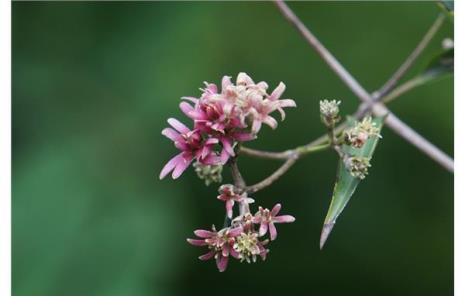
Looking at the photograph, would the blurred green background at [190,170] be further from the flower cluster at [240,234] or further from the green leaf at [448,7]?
the flower cluster at [240,234]

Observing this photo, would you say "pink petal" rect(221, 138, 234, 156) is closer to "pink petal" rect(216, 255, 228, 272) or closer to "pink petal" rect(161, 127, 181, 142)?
"pink petal" rect(161, 127, 181, 142)

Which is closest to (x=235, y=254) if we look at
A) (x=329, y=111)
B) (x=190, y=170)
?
(x=329, y=111)

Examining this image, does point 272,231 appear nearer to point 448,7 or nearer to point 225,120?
point 225,120

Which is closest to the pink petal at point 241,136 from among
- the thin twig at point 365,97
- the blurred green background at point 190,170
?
the thin twig at point 365,97

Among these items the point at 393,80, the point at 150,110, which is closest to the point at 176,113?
the point at 150,110

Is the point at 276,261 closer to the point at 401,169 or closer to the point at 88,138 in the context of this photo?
the point at 401,169

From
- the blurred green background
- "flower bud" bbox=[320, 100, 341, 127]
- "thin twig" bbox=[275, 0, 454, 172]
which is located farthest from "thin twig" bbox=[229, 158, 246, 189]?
the blurred green background
